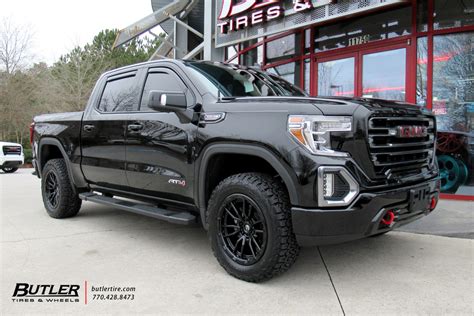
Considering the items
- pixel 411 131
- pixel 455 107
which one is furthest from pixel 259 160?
pixel 455 107

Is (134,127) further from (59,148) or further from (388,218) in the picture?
(388,218)

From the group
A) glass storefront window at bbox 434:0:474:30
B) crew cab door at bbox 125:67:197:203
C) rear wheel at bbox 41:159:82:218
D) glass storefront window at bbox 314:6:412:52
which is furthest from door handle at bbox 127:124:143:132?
glass storefront window at bbox 434:0:474:30

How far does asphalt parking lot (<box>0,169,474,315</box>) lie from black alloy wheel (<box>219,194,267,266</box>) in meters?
0.25

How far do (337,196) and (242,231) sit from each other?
35.1 inches

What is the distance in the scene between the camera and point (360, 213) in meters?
2.87

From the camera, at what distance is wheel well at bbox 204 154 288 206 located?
3.48 m

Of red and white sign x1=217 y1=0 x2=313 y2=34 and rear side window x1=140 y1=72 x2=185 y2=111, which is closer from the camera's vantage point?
rear side window x1=140 y1=72 x2=185 y2=111

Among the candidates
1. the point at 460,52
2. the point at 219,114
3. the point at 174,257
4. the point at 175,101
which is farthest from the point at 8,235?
the point at 460,52

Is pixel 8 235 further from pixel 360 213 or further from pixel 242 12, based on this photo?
pixel 242 12

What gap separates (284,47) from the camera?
9570mm

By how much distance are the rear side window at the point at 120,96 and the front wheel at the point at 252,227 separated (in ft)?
5.64

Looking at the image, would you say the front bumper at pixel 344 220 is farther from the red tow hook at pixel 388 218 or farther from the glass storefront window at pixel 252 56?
the glass storefront window at pixel 252 56

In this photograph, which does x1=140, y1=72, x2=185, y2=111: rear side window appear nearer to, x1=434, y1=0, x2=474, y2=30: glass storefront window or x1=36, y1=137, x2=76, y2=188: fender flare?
x1=36, y1=137, x2=76, y2=188: fender flare

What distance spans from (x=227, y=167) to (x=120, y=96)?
6.12 ft
